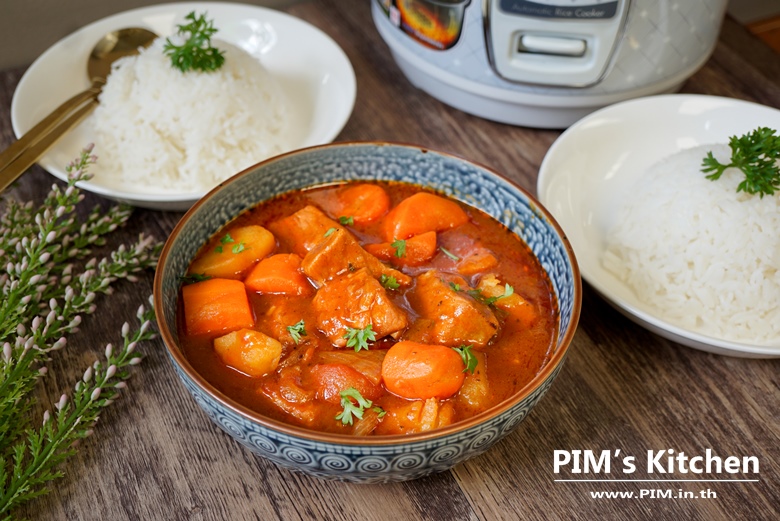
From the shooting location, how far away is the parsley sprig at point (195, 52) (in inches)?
85.7

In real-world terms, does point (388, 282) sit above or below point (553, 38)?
below

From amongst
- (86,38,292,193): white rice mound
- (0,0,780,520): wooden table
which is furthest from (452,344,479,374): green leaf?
(86,38,292,193): white rice mound

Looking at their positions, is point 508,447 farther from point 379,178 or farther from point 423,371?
point 379,178

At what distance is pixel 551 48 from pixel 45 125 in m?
1.46

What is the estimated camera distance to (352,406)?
134cm

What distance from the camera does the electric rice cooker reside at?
204 cm

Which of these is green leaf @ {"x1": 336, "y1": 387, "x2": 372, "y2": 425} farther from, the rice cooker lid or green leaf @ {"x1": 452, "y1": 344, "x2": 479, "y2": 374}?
the rice cooker lid

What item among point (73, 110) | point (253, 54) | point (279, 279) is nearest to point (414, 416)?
point (279, 279)

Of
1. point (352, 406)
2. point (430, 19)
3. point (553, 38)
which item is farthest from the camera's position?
point (430, 19)

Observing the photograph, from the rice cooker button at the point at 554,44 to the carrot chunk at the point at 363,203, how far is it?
2.26 ft

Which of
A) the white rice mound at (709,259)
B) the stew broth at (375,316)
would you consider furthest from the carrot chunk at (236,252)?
the white rice mound at (709,259)

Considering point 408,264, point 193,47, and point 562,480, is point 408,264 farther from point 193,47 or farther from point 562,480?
point 193,47

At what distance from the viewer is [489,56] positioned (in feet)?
7.11

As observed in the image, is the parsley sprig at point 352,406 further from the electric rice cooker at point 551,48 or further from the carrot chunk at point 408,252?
the electric rice cooker at point 551,48
